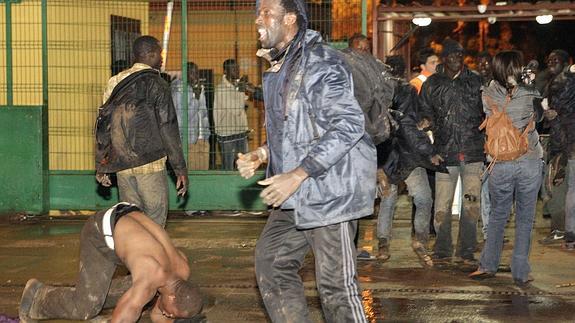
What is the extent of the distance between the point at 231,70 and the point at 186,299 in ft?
23.9

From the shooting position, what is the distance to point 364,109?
5590 millimetres

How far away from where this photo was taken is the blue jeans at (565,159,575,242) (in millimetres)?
10555

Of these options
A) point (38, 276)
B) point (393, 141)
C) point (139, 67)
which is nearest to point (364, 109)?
point (139, 67)

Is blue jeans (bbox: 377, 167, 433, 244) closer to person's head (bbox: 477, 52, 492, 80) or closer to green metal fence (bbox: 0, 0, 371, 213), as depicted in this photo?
person's head (bbox: 477, 52, 492, 80)

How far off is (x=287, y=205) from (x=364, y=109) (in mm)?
687

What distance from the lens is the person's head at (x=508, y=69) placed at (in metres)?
8.41

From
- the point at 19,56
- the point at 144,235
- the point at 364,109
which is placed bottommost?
the point at 144,235

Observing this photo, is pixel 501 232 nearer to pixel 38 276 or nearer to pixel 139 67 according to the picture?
pixel 139 67

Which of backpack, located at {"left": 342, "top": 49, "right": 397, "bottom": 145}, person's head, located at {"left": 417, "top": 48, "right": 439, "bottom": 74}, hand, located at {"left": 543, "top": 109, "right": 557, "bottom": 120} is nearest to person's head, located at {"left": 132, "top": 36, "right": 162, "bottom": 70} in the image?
backpack, located at {"left": 342, "top": 49, "right": 397, "bottom": 145}

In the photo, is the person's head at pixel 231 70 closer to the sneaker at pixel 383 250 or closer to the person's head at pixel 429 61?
the person's head at pixel 429 61

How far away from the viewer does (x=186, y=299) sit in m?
6.37

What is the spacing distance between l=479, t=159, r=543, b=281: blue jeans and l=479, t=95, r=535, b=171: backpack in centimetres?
8

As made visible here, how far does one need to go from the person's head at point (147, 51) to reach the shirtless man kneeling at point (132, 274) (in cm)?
210

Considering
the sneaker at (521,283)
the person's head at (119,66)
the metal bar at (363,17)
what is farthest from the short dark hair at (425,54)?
the person's head at (119,66)
